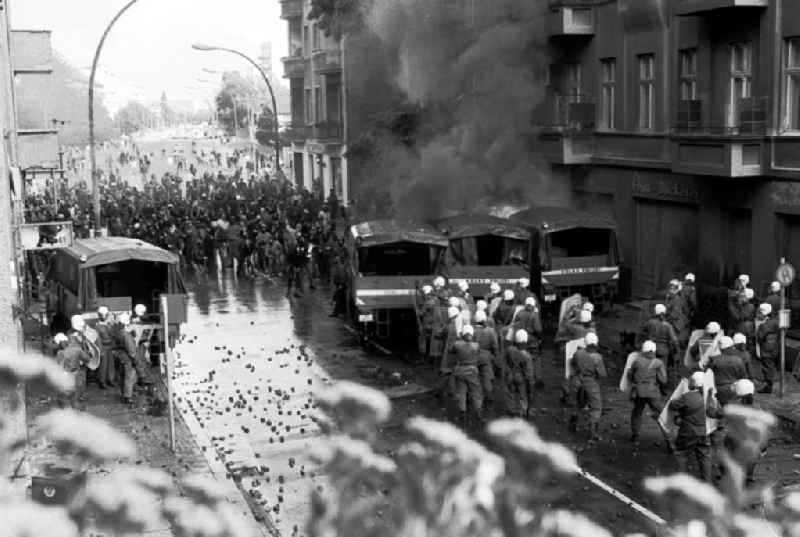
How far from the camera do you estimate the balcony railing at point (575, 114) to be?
3050 cm

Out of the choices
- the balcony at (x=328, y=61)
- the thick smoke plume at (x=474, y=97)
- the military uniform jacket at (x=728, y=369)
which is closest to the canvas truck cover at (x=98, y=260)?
the military uniform jacket at (x=728, y=369)

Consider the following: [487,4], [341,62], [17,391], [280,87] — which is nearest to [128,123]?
[280,87]

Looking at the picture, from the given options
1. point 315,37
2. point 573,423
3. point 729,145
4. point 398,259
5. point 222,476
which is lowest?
point 222,476

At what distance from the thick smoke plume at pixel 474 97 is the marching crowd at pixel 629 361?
41.0 feet

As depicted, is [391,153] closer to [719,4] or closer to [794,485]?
[719,4]

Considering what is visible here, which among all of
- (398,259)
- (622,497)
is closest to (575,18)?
(398,259)

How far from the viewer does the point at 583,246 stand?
25.0m

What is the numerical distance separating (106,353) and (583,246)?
10.7 m

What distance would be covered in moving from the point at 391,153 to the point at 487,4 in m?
6.47

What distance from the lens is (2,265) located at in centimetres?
1169

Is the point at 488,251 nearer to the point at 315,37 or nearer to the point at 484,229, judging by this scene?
the point at 484,229

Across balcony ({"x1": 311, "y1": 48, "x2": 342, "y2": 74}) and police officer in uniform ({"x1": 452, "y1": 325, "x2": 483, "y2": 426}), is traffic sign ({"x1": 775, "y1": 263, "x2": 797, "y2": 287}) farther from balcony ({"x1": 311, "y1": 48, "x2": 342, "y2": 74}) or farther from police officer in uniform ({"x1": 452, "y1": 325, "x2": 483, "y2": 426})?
balcony ({"x1": 311, "y1": 48, "x2": 342, "y2": 74})

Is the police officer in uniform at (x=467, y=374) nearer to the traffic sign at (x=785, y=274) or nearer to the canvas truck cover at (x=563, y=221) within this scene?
the traffic sign at (x=785, y=274)

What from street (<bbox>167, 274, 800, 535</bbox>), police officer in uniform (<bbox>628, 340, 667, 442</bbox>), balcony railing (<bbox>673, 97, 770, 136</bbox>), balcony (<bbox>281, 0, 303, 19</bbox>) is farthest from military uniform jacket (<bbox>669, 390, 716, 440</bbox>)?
balcony (<bbox>281, 0, 303, 19</bbox>)
